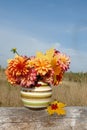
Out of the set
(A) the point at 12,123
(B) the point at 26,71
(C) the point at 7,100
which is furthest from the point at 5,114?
(C) the point at 7,100

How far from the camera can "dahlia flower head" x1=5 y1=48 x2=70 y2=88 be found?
9.18ft

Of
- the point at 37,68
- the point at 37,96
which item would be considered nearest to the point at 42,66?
the point at 37,68

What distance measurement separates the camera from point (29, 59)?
290 cm

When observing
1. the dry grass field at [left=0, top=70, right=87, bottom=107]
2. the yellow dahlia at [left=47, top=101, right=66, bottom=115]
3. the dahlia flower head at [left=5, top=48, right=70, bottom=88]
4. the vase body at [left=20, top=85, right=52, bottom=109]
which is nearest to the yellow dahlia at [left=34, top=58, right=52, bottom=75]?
the dahlia flower head at [left=5, top=48, right=70, bottom=88]

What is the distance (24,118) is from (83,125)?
0.48 meters

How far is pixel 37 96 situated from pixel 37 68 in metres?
0.21

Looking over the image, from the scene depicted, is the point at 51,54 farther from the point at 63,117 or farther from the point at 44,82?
the point at 63,117

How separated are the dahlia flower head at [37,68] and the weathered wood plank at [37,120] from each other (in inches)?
9.0

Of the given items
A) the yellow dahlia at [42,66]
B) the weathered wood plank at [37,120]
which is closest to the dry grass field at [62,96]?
the weathered wood plank at [37,120]

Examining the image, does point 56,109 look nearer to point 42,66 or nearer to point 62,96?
point 42,66

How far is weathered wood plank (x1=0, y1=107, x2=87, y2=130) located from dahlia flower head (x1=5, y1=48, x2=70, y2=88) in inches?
9.0

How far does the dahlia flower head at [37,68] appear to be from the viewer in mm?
2797

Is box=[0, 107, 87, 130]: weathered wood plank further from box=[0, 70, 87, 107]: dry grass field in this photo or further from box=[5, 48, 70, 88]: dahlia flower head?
box=[0, 70, 87, 107]: dry grass field

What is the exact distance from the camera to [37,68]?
280cm
